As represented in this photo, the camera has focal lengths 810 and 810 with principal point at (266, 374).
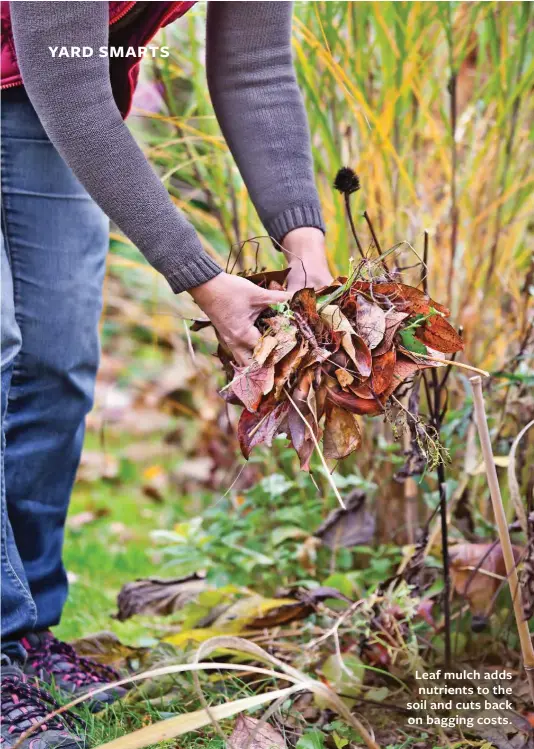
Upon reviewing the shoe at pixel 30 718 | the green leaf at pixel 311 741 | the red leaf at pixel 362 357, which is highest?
the red leaf at pixel 362 357

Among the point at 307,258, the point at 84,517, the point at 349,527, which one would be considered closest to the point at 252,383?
the point at 307,258

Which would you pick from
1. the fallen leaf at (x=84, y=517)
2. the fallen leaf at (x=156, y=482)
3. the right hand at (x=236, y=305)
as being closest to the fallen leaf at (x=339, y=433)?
the right hand at (x=236, y=305)

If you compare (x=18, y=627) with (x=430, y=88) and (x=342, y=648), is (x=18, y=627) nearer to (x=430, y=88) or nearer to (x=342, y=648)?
(x=342, y=648)

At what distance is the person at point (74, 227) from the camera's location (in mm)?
898

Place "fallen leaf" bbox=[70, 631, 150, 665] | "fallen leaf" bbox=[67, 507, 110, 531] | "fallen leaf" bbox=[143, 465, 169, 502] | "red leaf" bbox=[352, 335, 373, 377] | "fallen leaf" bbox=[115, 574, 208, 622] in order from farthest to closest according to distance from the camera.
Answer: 1. "fallen leaf" bbox=[143, 465, 169, 502]
2. "fallen leaf" bbox=[67, 507, 110, 531]
3. "fallen leaf" bbox=[115, 574, 208, 622]
4. "fallen leaf" bbox=[70, 631, 150, 665]
5. "red leaf" bbox=[352, 335, 373, 377]

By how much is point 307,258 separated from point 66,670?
2.33 ft

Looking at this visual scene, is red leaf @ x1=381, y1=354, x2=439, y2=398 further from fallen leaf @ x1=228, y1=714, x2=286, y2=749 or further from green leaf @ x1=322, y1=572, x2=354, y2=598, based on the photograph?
green leaf @ x1=322, y1=572, x2=354, y2=598

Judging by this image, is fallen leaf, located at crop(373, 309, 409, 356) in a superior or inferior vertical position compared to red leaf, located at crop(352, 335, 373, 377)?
superior

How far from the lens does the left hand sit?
1.08 metres

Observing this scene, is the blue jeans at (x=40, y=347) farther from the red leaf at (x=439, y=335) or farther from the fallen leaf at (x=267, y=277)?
the red leaf at (x=439, y=335)

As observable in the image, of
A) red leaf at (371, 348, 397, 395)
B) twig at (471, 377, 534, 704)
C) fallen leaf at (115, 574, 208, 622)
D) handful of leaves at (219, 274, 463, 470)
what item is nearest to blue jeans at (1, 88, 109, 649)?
fallen leaf at (115, 574, 208, 622)

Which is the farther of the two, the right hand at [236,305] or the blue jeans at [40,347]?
the blue jeans at [40,347]

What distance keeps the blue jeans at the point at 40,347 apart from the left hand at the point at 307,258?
34 cm

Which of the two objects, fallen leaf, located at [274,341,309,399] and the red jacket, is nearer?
fallen leaf, located at [274,341,309,399]
